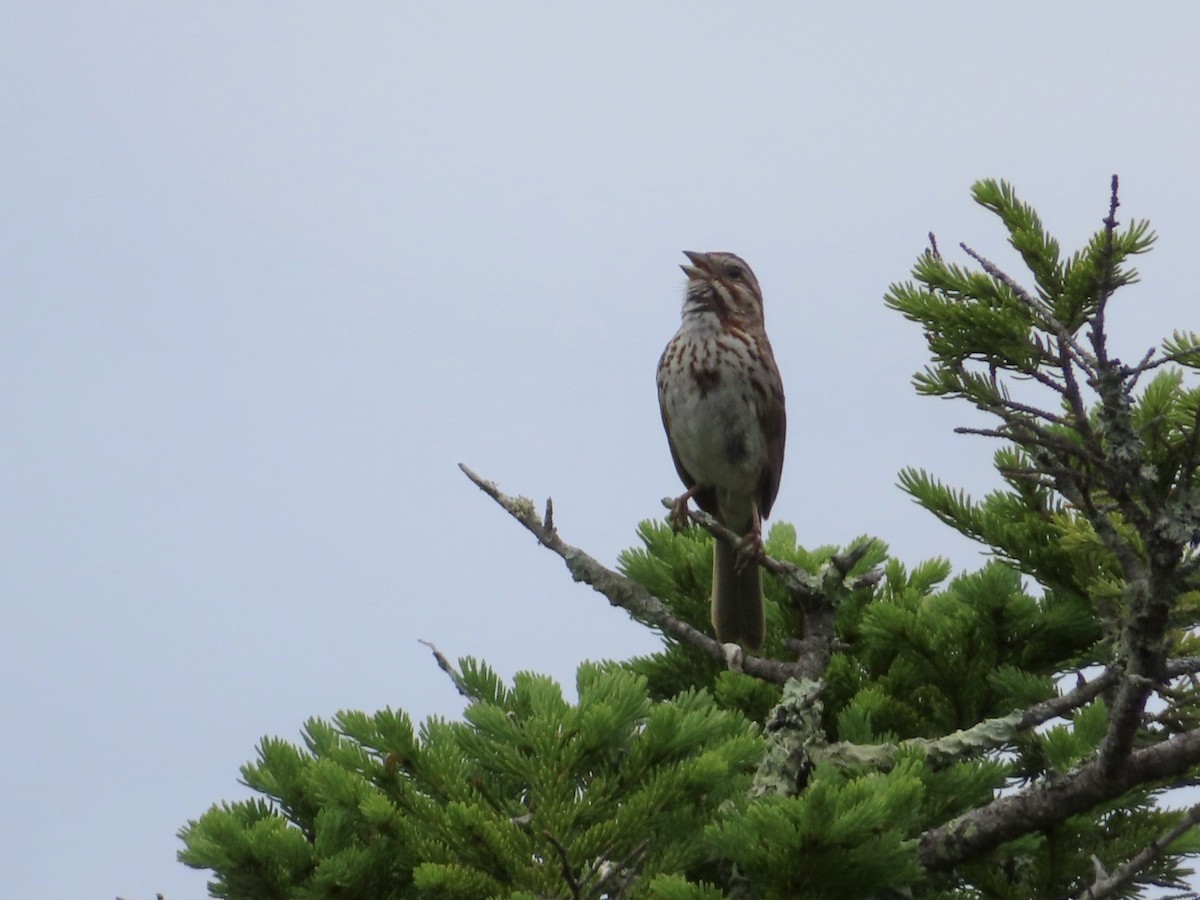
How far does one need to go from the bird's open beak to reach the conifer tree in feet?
8.56

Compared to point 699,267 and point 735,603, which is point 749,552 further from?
point 699,267

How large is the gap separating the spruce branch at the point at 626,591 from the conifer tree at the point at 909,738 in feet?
0.07

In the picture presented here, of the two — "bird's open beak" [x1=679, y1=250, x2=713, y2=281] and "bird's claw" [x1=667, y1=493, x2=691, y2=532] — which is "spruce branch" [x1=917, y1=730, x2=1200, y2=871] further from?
"bird's open beak" [x1=679, y1=250, x2=713, y2=281]

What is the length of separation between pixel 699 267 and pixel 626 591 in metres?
2.57

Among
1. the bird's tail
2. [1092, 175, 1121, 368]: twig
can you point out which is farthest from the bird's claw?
[1092, 175, 1121, 368]: twig

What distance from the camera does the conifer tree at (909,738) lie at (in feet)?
9.53

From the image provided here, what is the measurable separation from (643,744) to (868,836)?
50 centimetres

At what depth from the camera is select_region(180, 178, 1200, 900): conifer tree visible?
2.91 m

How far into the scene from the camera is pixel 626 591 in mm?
4621

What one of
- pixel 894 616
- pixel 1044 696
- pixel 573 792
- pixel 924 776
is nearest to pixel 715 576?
pixel 894 616

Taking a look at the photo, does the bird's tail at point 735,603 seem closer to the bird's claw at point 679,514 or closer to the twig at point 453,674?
the bird's claw at point 679,514

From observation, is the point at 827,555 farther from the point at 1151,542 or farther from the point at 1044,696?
the point at 1151,542

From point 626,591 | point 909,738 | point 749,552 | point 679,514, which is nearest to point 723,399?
point 679,514

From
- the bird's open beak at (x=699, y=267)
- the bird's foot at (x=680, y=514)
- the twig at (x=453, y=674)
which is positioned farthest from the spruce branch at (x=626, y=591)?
the bird's open beak at (x=699, y=267)
